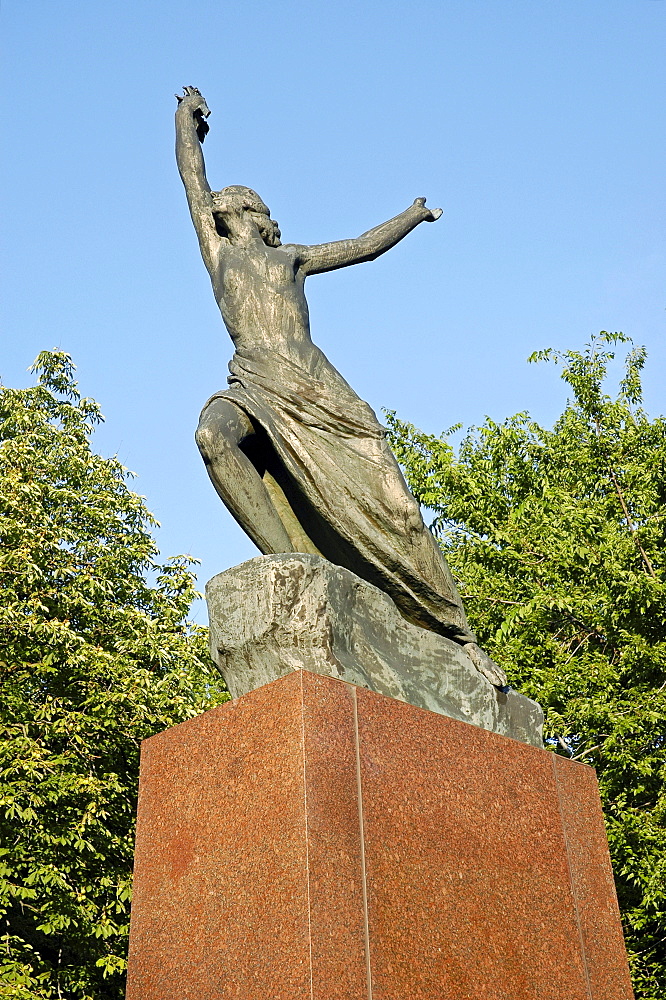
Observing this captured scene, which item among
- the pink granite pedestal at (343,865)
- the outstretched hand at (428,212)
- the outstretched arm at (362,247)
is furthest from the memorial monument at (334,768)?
the outstretched hand at (428,212)

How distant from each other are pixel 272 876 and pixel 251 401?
8.14 ft

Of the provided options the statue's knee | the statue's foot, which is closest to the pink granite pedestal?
the statue's foot

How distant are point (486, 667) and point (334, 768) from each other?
1.79 meters

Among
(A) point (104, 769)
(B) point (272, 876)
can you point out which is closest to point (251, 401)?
(B) point (272, 876)

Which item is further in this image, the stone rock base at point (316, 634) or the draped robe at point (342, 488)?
the draped robe at point (342, 488)

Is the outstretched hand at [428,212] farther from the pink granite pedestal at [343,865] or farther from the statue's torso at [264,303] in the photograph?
the pink granite pedestal at [343,865]

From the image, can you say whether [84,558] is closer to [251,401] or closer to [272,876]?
[251,401]

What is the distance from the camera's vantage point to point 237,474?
5.18 meters

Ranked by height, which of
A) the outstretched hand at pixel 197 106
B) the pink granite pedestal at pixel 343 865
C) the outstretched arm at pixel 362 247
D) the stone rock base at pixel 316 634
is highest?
the outstretched hand at pixel 197 106

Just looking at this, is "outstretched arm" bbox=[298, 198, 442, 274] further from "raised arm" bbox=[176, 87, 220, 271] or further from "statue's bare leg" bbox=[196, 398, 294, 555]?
"statue's bare leg" bbox=[196, 398, 294, 555]

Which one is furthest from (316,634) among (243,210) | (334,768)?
(243,210)

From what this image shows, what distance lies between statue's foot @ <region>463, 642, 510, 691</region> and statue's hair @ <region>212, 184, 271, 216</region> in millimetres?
2892

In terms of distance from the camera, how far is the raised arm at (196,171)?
6.19m

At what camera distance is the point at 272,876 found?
12.0ft
